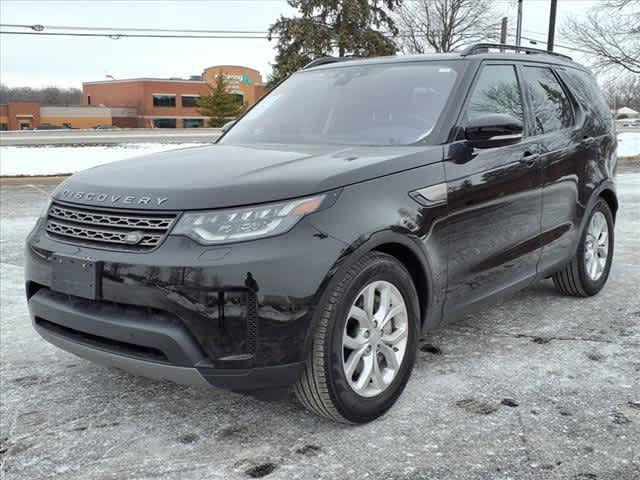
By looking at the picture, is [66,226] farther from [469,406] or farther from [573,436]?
[573,436]

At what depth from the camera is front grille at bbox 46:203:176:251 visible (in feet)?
9.49

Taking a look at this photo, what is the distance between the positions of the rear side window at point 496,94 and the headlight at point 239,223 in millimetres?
1528

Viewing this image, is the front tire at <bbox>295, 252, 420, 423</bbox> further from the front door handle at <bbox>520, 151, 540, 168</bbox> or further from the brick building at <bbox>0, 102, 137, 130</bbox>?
the brick building at <bbox>0, 102, 137, 130</bbox>

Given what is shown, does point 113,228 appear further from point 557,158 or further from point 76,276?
point 557,158

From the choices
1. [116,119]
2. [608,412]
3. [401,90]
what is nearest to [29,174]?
[401,90]

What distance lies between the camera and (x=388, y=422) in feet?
10.9

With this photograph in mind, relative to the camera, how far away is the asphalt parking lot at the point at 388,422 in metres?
2.90

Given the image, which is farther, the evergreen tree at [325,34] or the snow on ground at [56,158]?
the evergreen tree at [325,34]

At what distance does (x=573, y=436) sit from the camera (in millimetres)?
3133

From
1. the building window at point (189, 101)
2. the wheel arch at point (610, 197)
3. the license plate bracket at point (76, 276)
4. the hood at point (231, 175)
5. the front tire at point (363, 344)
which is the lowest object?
the front tire at point (363, 344)

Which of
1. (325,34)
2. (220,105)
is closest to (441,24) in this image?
(325,34)

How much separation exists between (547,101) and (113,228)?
3.19 meters

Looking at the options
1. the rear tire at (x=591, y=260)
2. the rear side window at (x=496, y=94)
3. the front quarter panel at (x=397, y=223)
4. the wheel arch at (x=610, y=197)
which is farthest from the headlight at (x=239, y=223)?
→ the wheel arch at (x=610, y=197)

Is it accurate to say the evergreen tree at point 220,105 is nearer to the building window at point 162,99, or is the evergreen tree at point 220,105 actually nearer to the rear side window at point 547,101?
the building window at point 162,99
